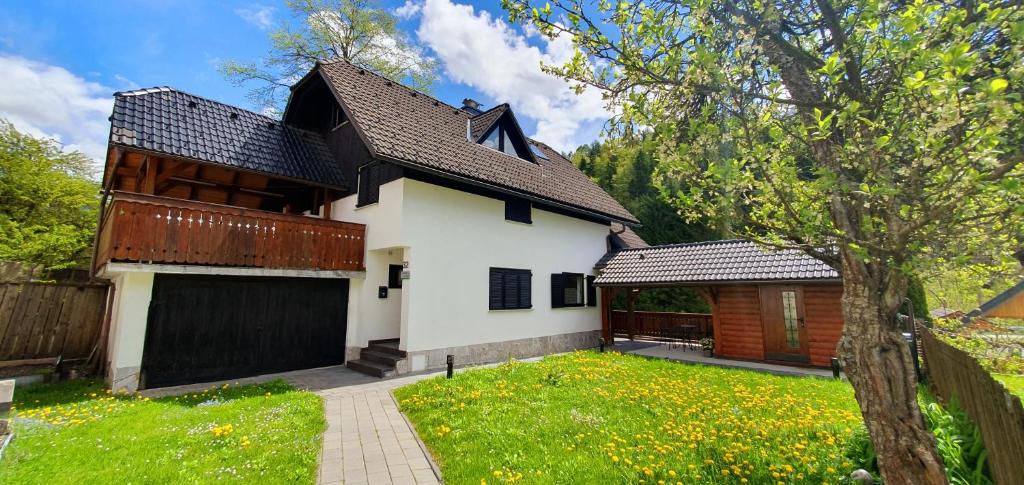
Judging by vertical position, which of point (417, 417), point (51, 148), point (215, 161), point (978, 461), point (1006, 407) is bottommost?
point (417, 417)

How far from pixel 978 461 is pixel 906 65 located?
3.52m

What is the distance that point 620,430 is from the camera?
4.94m

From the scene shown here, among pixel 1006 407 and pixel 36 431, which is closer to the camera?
pixel 1006 407

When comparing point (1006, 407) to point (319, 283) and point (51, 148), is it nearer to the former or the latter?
point (319, 283)

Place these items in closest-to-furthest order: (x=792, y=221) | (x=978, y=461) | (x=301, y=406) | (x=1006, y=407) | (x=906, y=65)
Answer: (x=906, y=65) → (x=1006, y=407) → (x=792, y=221) → (x=978, y=461) → (x=301, y=406)

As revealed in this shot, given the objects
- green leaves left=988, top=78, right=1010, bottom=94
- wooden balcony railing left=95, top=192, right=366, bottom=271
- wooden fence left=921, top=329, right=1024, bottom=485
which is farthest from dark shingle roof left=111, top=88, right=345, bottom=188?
wooden fence left=921, top=329, right=1024, bottom=485

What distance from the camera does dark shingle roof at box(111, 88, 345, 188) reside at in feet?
26.9

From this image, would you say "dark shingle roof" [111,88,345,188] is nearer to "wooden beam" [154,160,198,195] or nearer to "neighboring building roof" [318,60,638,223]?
"wooden beam" [154,160,198,195]

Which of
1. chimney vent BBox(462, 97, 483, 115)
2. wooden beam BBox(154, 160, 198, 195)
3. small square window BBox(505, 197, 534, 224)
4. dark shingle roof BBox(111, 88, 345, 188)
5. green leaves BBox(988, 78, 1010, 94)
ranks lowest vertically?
green leaves BBox(988, 78, 1010, 94)

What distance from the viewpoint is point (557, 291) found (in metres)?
13.1

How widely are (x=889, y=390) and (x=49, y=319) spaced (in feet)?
45.9

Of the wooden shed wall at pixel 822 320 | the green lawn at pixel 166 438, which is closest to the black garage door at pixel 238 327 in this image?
the green lawn at pixel 166 438

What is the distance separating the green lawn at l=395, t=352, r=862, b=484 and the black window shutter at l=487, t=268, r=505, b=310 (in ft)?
8.90

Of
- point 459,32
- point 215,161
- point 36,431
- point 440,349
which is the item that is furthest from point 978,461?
point 215,161
